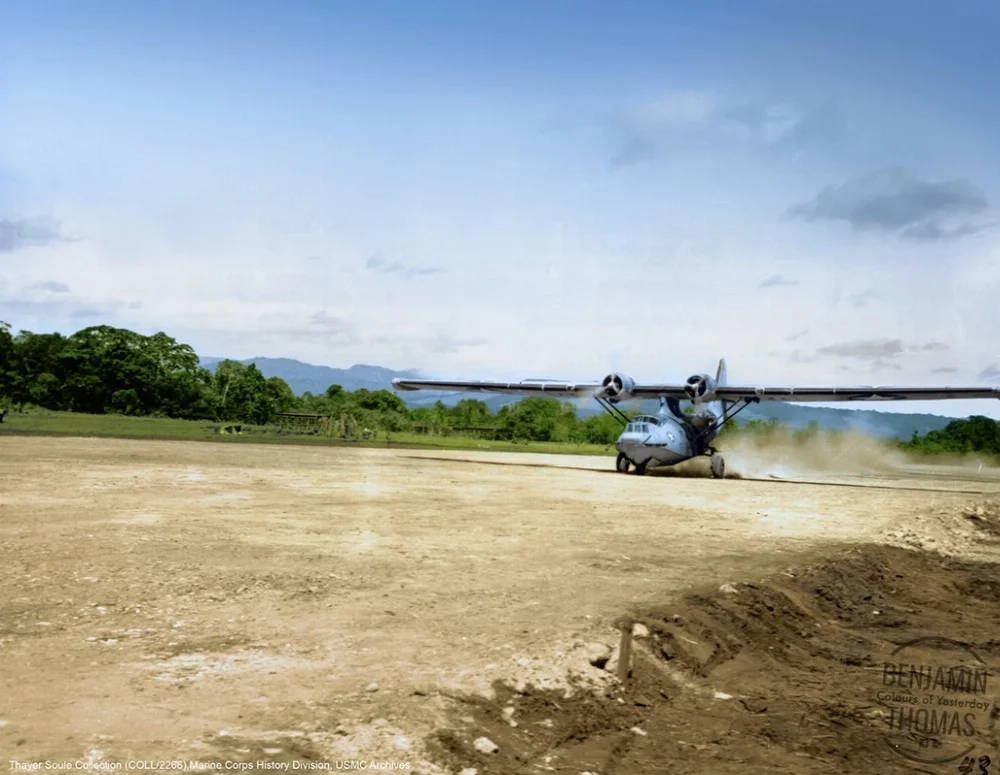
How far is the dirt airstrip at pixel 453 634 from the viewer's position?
214 inches

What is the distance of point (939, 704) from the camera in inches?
276

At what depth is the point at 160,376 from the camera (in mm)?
88562

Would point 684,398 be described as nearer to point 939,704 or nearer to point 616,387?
point 616,387

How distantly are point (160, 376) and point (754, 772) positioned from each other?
303ft

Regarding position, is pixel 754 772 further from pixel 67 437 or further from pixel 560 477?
pixel 67 437

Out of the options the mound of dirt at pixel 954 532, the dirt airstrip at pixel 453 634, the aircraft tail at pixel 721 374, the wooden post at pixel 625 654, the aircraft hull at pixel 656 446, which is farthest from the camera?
the aircraft tail at pixel 721 374

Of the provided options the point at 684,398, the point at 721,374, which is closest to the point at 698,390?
the point at 684,398

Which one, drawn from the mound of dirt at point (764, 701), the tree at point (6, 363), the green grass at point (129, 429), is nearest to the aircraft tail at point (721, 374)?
the green grass at point (129, 429)

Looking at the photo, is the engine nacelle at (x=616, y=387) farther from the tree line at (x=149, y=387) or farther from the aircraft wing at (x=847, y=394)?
the tree line at (x=149, y=387)

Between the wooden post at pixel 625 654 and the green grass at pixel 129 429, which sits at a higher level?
the green grass at pixel 129 429

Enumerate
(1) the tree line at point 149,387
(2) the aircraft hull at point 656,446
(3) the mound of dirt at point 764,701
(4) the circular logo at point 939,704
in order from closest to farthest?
1. (3) the mound of dirt at point 764,701
2. (4) the circular logo at point 939,704
3. (2) the aircraft hull at point 656,446
4. (1) the tree line at point 149,387

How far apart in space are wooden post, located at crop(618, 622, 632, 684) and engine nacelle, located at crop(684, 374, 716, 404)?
2982cm

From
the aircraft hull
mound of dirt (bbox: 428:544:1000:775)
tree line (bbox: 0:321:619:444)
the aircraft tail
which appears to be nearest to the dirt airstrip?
mound of dirt (bbox: 428:544:1000:775)

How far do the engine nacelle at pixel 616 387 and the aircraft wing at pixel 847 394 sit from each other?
4.33 metres
